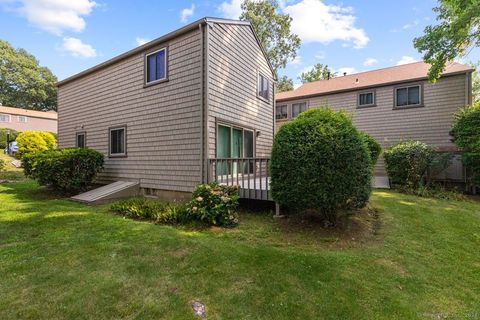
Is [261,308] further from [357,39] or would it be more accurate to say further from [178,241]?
[357,39]

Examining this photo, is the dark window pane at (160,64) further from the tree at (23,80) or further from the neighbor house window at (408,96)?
the tree at (23,80)

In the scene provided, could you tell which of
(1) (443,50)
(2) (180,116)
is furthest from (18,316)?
(1) (443,50)

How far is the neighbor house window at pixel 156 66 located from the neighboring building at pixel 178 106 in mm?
33

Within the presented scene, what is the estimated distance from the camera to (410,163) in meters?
10.8

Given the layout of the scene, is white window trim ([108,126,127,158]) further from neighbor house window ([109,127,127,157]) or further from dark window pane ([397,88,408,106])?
dark window pane ([397,88,408,106])

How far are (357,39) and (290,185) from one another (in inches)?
712

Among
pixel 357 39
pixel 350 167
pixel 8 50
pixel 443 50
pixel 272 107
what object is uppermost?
pixel 8 50

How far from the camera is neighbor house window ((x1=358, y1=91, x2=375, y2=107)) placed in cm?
1480

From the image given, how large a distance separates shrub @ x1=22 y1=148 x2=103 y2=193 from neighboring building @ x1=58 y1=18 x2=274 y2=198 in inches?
36.4

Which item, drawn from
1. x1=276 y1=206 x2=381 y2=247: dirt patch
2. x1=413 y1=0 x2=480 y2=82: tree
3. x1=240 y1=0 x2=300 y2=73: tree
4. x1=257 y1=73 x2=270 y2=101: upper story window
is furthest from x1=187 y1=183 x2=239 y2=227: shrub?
x1=240 y1=0 x2=300 y2=73: tree

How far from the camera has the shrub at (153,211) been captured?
20.5 ft

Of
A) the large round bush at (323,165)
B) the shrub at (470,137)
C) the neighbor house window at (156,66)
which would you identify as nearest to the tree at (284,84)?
the shrub at (470,137)

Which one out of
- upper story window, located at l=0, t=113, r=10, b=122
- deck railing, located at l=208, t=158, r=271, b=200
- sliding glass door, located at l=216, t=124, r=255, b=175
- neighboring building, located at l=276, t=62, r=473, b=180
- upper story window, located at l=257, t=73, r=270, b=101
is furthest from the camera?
upper story window, located at l=0, t=113, r=10, b=122

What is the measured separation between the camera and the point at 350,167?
196 inches
